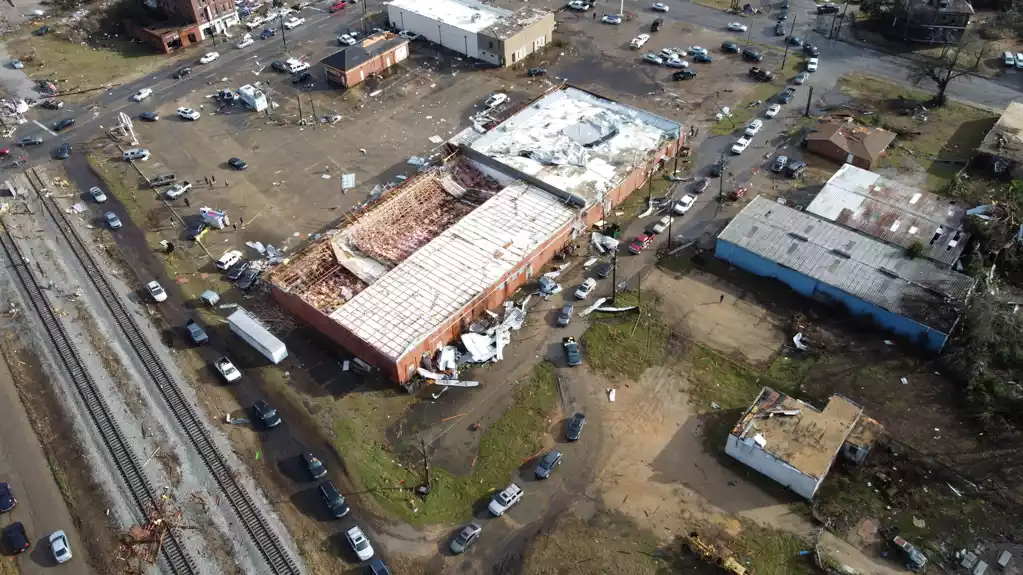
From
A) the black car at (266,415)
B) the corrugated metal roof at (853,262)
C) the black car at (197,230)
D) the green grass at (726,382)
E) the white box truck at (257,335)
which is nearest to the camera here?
the black car at (266,415)

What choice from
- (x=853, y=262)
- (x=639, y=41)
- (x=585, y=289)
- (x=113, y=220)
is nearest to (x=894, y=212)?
(x=853, y=262)

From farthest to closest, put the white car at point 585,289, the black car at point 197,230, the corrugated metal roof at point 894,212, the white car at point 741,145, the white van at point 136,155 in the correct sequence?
the white van at point 136,155 < the white car at point 741,145 < the black car at point 197,230 < the corrugated metal roof at point 894,212 < the white car at point 585,289

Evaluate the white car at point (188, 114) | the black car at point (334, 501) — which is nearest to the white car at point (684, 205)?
the black car at point (334, 501)

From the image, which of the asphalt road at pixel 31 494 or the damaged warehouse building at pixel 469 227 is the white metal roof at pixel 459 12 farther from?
the asphalt road at pixel 31 494

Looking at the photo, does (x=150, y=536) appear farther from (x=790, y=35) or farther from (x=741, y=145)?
(x=790, y=35)

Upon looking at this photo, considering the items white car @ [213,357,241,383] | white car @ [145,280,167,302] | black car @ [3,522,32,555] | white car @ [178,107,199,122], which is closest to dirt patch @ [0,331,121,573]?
black car @ [3,522,32,555]
